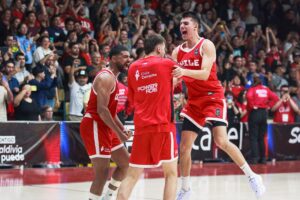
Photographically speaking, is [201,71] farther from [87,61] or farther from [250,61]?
[250,61]

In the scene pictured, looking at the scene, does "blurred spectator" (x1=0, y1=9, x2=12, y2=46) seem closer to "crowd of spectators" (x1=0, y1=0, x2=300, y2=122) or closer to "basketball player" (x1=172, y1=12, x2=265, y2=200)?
"crowd of spectators" (x1=0, y1=0, x2=300, y2=122)

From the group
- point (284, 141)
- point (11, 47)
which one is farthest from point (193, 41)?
point (284, 141)

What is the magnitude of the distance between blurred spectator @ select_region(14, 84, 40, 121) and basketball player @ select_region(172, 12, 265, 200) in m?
6.27

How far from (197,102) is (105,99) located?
2.02 metres

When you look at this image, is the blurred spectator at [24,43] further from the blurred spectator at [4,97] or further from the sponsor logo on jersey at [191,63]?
the sponsor logo on jersey at [191,63]

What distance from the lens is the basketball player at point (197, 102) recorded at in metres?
9.66

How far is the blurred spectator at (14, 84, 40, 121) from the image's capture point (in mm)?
15452

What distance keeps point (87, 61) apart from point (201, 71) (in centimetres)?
875

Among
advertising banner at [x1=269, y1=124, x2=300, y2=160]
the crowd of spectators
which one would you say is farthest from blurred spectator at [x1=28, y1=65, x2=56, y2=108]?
advertising banner at [x1=269, y1=124, x2=300, y2=160]

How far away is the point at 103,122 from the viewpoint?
8648 mm

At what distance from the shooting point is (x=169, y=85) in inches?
314

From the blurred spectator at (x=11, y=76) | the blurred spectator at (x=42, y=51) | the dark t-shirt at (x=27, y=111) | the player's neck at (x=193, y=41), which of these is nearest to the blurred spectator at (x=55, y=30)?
the blurred spectator at (x=42, y=51)

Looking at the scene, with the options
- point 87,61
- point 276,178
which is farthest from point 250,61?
point 276,178

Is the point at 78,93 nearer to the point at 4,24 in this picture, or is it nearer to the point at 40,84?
the point at 40,84
